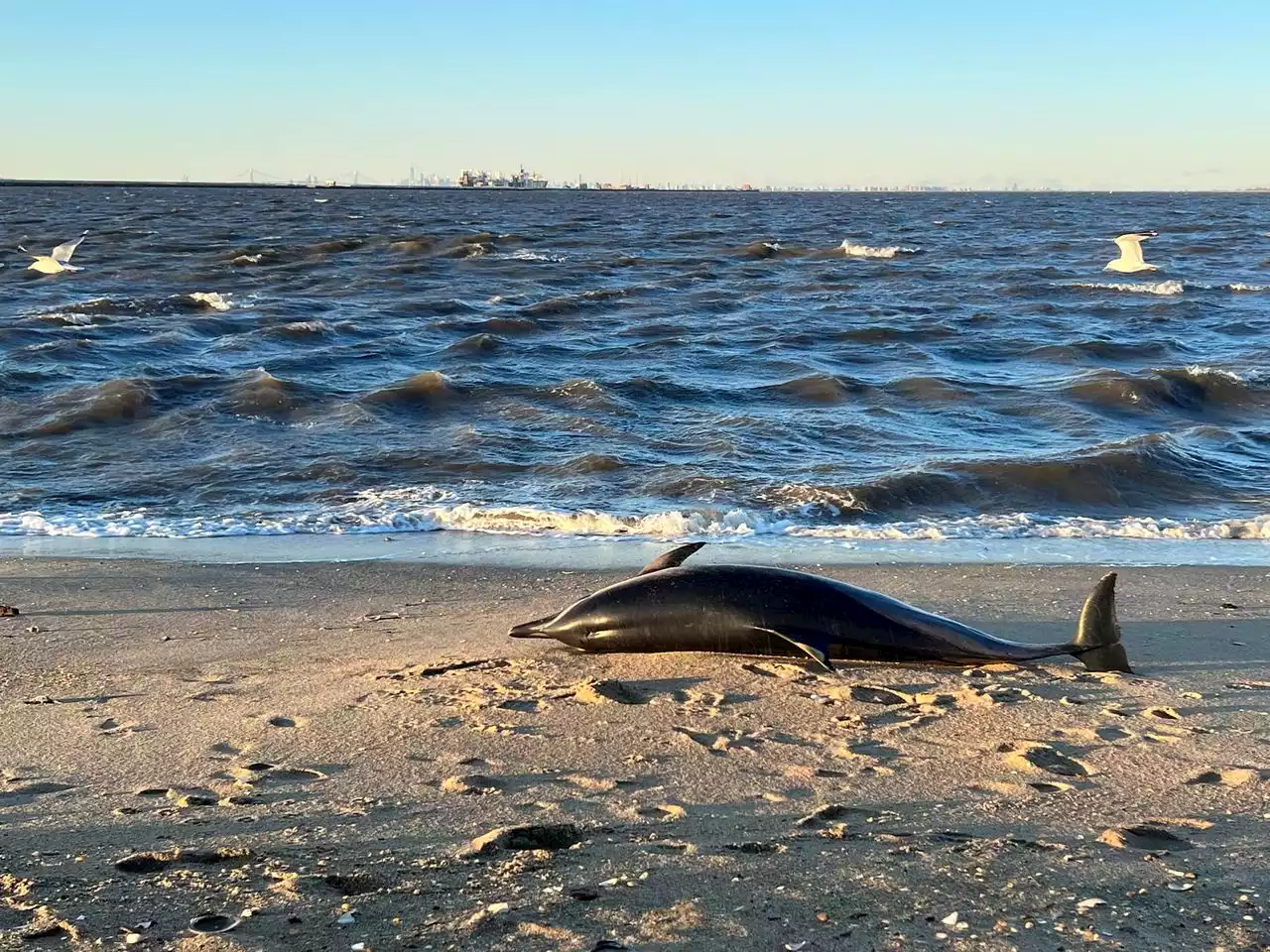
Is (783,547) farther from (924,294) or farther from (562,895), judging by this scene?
(924,294)

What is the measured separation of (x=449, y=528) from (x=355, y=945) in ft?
21.7

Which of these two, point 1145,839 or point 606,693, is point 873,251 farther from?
point 1145,839

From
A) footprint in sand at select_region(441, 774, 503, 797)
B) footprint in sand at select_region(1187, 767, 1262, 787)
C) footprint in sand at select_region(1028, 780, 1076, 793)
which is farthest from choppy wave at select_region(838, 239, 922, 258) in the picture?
footprint in sand at select_region(441, 774, 503, 797)

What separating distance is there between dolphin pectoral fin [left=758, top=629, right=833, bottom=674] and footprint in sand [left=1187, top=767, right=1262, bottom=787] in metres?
1.46

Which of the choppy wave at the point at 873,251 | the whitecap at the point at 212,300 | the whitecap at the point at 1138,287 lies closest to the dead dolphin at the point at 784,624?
the whitecap at the point at 212,300

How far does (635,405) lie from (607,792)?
1122 cm

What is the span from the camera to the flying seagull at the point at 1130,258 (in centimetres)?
3431

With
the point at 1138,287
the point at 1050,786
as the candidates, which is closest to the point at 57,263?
the point at 1138,287

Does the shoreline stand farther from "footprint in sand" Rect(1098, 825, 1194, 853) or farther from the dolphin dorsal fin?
"footprint in sand" Rect(1098, 825, 1194, 853)

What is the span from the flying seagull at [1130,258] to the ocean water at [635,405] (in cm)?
220

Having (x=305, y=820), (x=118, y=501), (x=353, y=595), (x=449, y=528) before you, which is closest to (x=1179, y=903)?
(x=305, y=820)

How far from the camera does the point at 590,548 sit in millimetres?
8680

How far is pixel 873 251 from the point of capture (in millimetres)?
42125

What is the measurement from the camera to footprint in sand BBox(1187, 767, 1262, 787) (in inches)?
155
